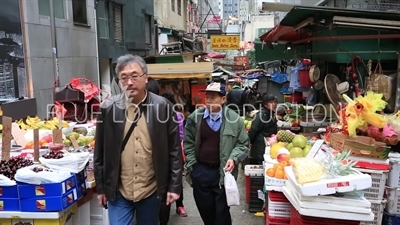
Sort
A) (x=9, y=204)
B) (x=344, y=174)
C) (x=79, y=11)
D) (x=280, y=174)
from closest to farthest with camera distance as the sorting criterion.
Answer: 1. (x=344, y=174)
2. (x=9, y=204)
3. (x=280, y=174)
4. (x=79, y=11)

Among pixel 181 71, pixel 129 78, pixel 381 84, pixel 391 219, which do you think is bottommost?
pixel 391 219

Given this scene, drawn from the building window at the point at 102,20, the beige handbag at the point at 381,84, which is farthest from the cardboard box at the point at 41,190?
the building window at the point at 102,20

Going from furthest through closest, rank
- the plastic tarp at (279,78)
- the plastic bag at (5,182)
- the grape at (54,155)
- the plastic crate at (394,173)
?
1. the plastic tarp at (279,78)
2. the plastic crate at (394,173)
3. the grape at (54,155)
4. the plastic bag at (5,182)

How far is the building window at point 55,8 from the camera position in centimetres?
970

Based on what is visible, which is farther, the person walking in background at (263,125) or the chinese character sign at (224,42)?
the chinese character sign at (224,42)

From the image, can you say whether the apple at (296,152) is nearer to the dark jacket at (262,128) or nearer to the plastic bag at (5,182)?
the dark jacket at (262,128)

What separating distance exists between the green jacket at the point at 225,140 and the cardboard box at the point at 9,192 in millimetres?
1666

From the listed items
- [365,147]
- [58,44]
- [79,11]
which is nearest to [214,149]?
[365,147]

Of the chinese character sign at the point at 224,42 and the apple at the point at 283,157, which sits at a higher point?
the chinese character sign at the point at 224,42

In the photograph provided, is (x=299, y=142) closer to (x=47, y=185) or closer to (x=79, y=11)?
(x=47, y=185)

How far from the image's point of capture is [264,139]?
5.85 m

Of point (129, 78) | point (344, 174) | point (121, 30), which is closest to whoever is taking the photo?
point (129, 78)

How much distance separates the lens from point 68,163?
3.40 meters

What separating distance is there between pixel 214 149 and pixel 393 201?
215 centimetres
